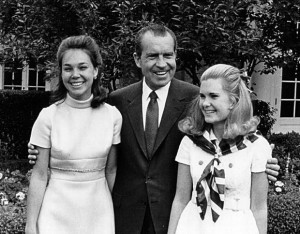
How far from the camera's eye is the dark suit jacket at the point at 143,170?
332 cm

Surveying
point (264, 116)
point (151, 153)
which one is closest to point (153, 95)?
point (151, 153)

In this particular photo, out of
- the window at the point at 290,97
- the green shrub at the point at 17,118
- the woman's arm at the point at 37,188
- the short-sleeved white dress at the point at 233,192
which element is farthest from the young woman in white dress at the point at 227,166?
the window at the point at 290,97

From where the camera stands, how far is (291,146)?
28.6ft

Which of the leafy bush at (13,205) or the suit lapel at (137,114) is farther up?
the suit lapel at (137,114)

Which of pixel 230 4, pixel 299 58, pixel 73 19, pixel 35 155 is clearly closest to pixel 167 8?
pixel 230 4

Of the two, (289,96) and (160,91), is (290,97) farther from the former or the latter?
(160,91)

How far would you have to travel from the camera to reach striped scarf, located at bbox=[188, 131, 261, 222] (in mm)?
2986

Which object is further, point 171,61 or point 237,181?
point 171,61

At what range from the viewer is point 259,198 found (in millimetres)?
2973

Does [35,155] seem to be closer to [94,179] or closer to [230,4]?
[94,179]

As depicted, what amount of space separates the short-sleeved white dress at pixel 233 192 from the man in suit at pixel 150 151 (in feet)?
0.92

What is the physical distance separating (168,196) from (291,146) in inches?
229

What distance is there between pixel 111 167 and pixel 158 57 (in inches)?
29.7

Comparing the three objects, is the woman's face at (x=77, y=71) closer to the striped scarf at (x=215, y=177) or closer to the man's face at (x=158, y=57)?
the man's face at (x=158, y=57)
